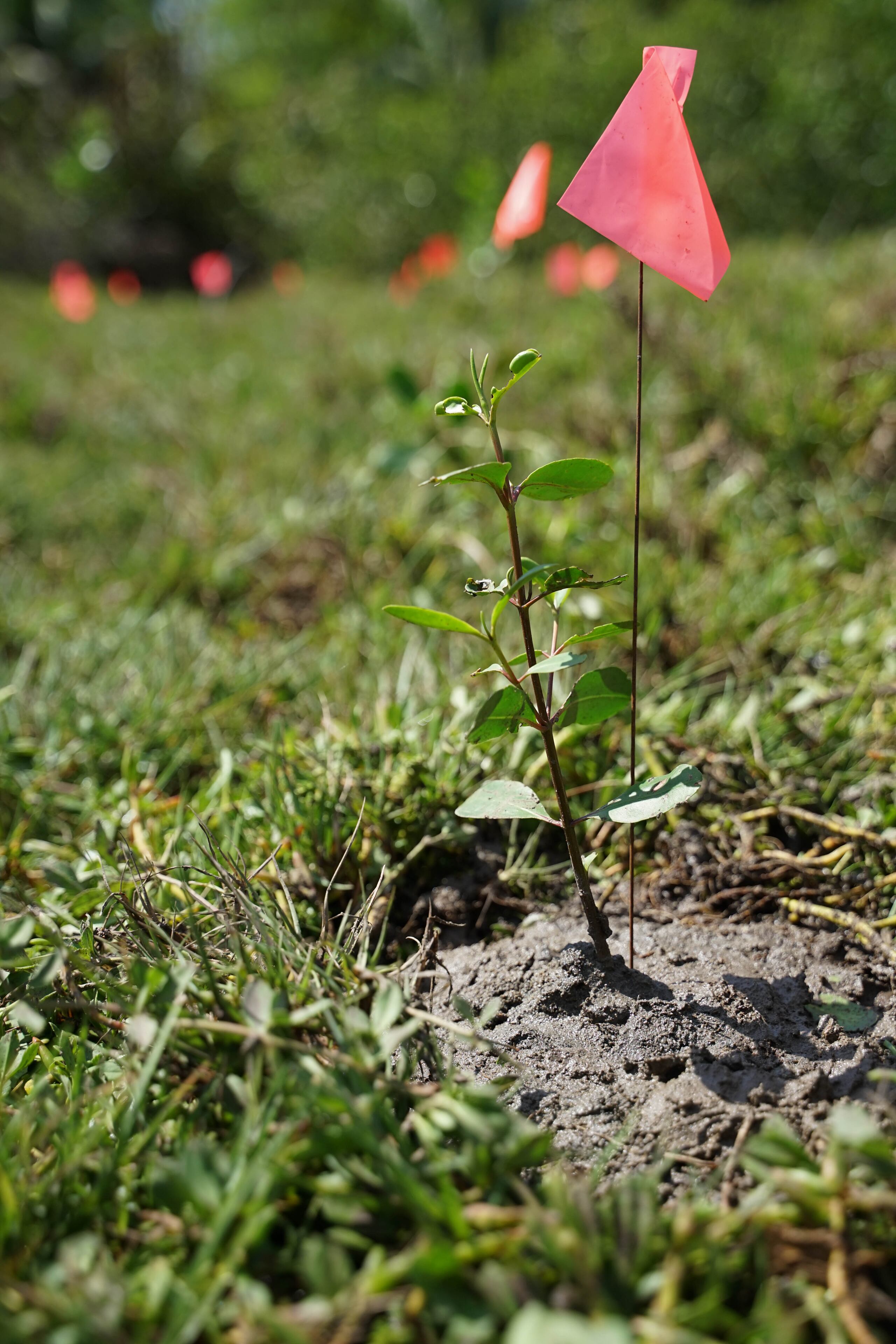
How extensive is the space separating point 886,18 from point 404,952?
8.74 meters

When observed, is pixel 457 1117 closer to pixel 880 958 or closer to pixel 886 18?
pixel 880 958

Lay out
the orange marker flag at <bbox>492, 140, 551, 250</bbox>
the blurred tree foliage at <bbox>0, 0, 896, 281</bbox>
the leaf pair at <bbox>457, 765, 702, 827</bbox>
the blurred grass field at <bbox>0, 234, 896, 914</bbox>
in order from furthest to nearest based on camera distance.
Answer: the blurred tree foliage at <bbox>0, 0, 896, 281</bbox> → the orange marker flag at <bbox>492, 140, 551, 250</bbox> → the blurred grass field at <bbox>0, 234, 896, 914</bbox> → the leaf pair at <bbox>457, 765, 702, 827</bbox>

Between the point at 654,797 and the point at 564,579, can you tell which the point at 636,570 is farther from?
the point at 654,797

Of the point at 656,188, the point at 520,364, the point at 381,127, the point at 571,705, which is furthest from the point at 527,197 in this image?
the point at 381,127

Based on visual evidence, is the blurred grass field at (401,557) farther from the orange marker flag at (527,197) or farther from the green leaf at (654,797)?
the orange marker flag at (527,197)

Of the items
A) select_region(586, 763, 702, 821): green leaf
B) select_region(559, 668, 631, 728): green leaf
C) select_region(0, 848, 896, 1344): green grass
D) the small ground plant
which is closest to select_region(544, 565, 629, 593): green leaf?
the small ground plant

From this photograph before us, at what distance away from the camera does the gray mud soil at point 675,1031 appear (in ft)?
3.23

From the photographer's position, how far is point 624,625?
988 mm

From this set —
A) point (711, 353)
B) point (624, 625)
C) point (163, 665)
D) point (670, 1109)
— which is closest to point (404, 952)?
point (670, 1109)

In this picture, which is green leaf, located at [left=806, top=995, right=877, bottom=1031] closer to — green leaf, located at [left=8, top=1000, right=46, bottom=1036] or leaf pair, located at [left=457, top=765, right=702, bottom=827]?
leaf pair, located at [left=457, top=765, right=702, bottom=827]

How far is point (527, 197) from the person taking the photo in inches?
89.7

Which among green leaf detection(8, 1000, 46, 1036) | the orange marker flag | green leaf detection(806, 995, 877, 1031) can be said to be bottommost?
green leaf detection(806, 995, 877, 1031)

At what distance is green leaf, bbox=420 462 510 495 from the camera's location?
2.99ft

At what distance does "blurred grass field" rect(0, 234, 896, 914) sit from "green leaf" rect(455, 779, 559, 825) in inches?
14.1
